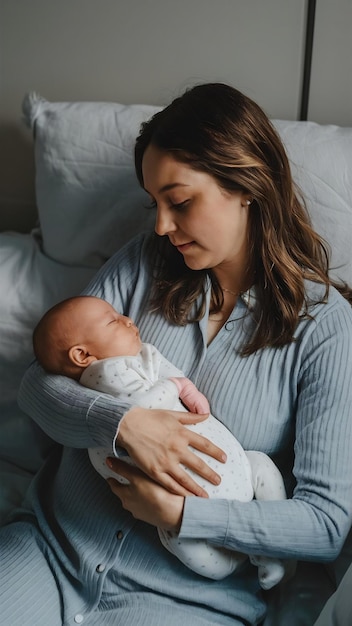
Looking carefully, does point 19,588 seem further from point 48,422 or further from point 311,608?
point 311,608

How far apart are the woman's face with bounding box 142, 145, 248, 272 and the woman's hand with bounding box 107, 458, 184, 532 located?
1.23 ft

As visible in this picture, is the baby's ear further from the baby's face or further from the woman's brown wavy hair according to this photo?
the woman's brown wavy hair

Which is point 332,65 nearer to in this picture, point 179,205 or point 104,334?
point 179,205

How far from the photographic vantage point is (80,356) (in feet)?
Answer: 4.32

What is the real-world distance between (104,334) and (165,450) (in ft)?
Answer: 0.75

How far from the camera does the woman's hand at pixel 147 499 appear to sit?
3.94ft

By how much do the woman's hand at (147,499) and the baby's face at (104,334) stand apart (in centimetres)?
19

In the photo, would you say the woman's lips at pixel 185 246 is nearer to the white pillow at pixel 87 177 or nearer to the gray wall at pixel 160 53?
the white pillow at pixel 87 177

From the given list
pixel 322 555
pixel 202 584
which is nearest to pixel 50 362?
pixel 202 584

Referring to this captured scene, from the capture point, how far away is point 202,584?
50.4 inches

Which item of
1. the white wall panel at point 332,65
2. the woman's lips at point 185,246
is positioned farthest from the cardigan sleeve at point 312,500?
the white wall panel at point 332,65

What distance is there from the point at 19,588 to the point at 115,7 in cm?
129

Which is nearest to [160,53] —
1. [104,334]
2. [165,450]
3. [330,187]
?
[330,187]

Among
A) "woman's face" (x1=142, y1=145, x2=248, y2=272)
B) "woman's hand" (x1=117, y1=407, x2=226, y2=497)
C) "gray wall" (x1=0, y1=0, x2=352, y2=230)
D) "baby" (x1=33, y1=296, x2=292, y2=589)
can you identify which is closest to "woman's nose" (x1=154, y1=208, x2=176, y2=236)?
"woman's face" (x1=142, y1=145, x2=248, y2=272)
